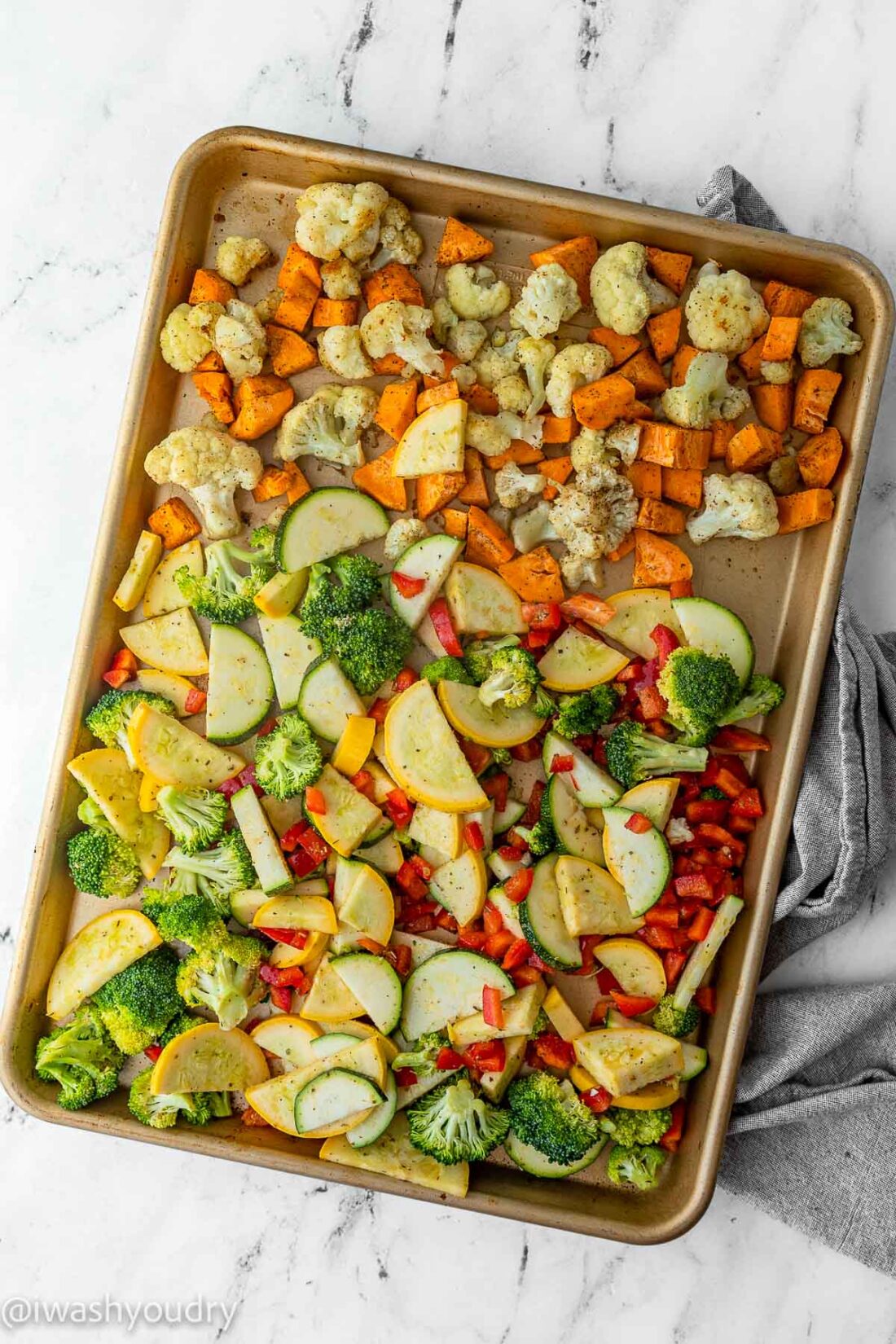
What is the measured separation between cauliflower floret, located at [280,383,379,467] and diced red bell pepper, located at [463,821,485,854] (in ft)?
4.29

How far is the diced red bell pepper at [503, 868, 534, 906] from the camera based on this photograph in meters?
3.76

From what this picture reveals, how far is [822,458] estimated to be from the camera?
371 centimetres

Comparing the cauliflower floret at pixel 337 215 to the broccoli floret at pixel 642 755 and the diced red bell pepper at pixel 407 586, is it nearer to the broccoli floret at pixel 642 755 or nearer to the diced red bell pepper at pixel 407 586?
the diced red bell pepper at pixel 407 586

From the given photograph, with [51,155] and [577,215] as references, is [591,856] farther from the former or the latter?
[51,155]

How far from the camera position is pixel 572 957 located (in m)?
3.76

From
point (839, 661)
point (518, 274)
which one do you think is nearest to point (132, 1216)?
point (839, 661)

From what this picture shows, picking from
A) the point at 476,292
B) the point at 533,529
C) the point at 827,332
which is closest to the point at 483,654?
the point at 533,529

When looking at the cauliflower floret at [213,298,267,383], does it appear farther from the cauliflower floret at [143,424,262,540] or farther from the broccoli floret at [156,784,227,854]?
the broccoli floret at [156,784,227,854]

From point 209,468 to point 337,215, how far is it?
94cm

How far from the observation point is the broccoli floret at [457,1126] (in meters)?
3.71

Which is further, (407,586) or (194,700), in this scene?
(194,700)

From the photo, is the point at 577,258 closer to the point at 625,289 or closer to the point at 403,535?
the point at 625,289

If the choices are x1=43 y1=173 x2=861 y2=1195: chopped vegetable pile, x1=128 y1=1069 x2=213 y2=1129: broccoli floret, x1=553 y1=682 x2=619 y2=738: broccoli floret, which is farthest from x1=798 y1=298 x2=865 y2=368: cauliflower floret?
x1=128 y1=1069 x2=213 y2=1129: broccoli floret

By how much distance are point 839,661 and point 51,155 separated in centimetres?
342
